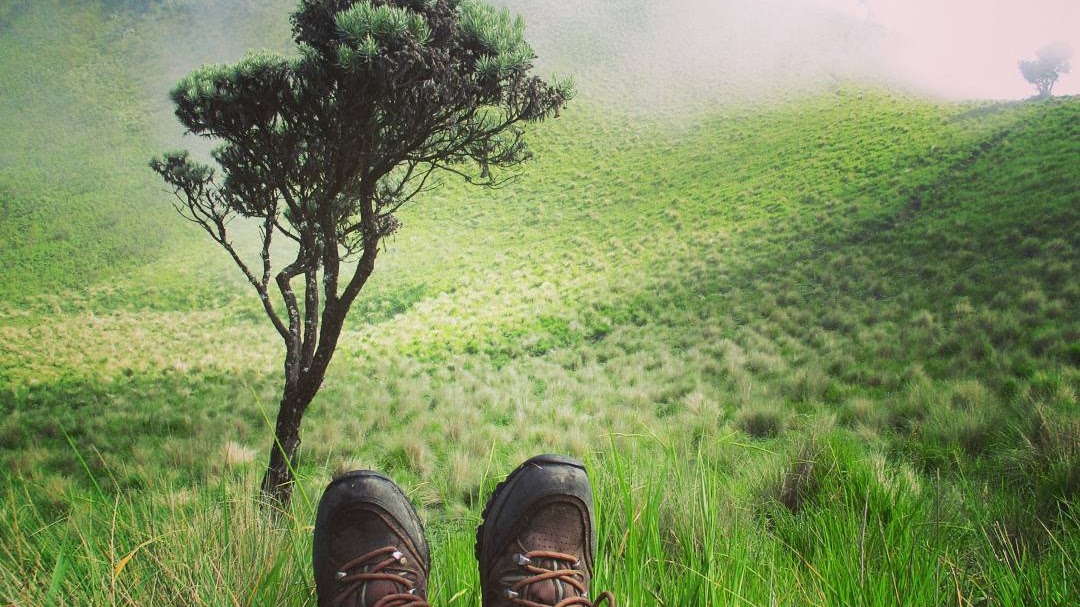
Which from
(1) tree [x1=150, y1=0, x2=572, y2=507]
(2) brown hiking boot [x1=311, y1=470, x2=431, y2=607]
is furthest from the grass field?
(1) tree [x1=150, y1=0, x2=572, y2=507]

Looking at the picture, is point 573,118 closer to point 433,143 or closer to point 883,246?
point 883,246

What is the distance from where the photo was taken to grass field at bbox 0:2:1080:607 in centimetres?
152

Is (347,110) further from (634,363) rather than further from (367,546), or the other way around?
(634,363)

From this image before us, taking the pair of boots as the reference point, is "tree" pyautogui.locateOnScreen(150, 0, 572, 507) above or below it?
Result: above

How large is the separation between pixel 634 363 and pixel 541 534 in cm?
830

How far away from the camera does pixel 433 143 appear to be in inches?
175

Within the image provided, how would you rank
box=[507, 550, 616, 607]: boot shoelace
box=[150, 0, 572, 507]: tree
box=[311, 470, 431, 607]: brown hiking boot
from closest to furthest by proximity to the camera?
1. box=[507, 550, 616, 607]: boot shoelace
2. box=[311, 470, 431, 607]: brown hiking boot
3. box=[150, 0, 572, 507]: tree

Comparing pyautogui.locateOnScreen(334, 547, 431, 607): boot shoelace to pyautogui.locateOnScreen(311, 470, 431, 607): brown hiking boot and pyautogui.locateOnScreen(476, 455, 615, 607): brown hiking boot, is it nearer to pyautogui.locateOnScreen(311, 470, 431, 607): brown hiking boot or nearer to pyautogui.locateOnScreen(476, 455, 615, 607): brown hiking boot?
pyautogui.locateOnScreen(311, 470, 431, 607): brown hiking boot

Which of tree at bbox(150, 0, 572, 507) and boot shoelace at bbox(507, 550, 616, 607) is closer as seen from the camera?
boot shoelace at bbox(507, 550, 616, 607)

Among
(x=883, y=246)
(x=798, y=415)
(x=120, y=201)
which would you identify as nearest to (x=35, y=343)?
(x=120, y=201)

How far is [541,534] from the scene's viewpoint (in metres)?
1.64

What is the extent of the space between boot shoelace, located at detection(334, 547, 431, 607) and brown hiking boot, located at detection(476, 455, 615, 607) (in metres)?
0.24

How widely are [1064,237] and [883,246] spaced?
291 cm

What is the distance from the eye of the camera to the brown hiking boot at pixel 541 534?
153 centimetres
